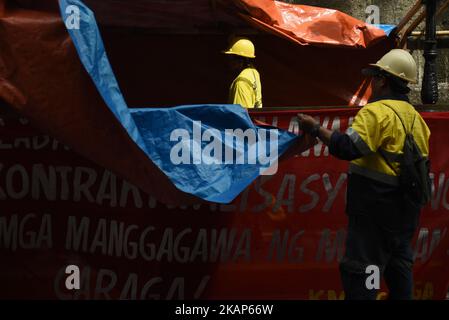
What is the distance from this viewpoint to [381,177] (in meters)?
4.36

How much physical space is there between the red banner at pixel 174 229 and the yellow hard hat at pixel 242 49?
1.58 meters

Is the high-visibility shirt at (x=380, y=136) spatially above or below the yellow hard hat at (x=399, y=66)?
below

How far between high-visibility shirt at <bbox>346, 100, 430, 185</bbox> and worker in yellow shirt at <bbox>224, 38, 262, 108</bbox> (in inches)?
74.6

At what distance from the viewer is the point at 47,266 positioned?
202 inches

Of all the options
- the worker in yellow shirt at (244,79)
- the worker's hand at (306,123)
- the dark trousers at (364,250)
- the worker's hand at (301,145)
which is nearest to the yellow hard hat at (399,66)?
the worker's hand at (306,123)

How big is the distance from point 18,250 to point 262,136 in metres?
1.79

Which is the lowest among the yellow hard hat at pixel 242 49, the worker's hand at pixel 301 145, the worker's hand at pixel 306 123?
→ the worker's hand at pixel 301 145

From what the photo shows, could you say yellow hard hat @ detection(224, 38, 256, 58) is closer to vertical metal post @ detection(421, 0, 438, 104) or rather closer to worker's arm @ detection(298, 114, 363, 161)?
vertical metal post @ detection(421, 0, 438, 104)

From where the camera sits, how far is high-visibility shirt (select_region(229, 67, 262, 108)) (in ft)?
20.5

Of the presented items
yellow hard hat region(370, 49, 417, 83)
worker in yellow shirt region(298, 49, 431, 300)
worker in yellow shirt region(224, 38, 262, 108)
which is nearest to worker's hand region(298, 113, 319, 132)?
worker in yellow shirt region(298, 49, 431, 300)

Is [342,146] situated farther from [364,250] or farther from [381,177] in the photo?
[364,250]

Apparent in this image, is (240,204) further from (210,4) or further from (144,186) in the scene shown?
(210,4)

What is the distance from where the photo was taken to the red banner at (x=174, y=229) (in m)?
5.05

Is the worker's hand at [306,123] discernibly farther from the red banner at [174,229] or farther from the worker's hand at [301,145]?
the red banner at [174,229]
